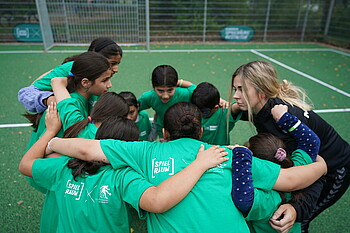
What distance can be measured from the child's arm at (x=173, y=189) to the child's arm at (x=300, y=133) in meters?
0.66

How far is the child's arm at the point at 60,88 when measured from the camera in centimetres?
200

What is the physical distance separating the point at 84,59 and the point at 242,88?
1.27 metres

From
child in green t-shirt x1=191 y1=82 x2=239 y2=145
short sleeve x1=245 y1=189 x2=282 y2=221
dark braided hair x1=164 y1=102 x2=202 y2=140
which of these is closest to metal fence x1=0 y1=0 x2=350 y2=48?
child in green t-shirt x1=191 y1=82 x2=239 y2=145

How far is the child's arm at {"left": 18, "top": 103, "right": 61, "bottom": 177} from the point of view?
1604 millimetres

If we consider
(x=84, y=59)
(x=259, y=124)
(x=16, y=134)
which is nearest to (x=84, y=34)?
(x=16, y=134)

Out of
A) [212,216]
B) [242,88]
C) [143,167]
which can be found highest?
[242,88]

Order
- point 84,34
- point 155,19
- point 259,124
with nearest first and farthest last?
point 259,124, point 84,34, point 155,19

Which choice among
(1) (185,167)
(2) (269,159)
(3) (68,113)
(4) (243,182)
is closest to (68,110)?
(3) (68,113)

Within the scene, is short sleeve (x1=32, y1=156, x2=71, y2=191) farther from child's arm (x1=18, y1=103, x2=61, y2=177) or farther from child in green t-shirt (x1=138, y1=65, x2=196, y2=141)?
child in green t-shirt (x1=138, y1=65, x2=196, y2=141)

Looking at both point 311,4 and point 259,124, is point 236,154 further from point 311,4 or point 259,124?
point 311,4

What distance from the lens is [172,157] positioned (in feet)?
4.76

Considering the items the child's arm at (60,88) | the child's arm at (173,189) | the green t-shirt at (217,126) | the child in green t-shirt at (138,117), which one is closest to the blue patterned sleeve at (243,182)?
the child's arm at (173,189)

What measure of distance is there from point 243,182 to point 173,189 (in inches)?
14.1

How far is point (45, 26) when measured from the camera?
942 cm
